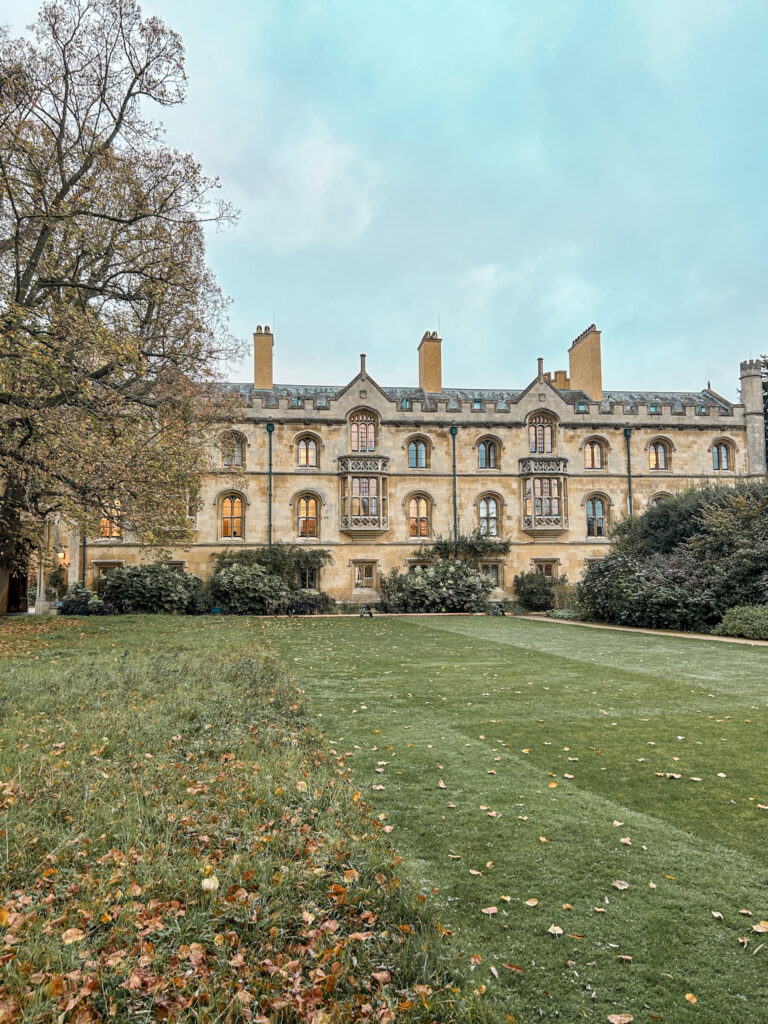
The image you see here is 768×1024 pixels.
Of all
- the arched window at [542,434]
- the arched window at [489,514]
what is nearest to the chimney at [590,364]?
the arched window at [542,434]

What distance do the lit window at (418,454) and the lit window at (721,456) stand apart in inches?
578

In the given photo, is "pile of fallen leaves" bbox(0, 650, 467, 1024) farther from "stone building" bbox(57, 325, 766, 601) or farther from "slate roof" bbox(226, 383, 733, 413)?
"slate roof" bbox(226, 383, 733, 413)

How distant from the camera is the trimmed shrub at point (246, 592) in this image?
2530 cm

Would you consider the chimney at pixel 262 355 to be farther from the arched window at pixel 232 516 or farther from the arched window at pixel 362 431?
the arched window at pixel 232 516

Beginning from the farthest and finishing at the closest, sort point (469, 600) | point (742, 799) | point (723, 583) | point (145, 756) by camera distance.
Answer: point (469, 600) < point (723, 583) < point (145, 756) < point (742, 799)

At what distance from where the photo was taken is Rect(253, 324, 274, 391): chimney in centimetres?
3055

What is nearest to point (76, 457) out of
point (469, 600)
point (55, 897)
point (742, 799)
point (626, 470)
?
point (55, 897)

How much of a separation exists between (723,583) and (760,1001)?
53.2ft

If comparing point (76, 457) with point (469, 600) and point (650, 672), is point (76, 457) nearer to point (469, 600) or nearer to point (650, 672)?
point (650, 672)

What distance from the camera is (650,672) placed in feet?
33.1

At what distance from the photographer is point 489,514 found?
1204 inches

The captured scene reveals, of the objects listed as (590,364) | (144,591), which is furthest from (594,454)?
(144,591)

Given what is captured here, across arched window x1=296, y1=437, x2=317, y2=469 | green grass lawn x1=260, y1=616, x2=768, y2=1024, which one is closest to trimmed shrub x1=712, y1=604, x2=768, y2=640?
green grass lawn x1=260, y1=616, x2=768, y2=1024

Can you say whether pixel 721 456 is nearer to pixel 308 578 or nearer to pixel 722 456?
pixel 722 456
